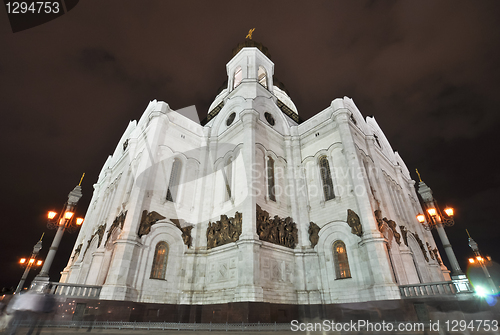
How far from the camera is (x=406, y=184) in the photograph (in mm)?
25594

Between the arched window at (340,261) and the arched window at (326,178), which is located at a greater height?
the arched window at (326,178)

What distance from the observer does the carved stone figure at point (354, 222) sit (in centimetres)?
1366

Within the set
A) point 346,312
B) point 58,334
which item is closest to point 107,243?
point 58,334

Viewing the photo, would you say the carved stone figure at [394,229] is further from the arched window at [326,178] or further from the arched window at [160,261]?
the arched window at [160,261]

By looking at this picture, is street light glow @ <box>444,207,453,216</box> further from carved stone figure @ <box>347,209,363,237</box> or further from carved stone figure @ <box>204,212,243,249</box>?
carved stone figure @ <box>204,212,243,249</box>

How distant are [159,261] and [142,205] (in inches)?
133

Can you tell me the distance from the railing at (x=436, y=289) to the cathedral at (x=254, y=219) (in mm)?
483

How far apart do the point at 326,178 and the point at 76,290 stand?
15.6 meters

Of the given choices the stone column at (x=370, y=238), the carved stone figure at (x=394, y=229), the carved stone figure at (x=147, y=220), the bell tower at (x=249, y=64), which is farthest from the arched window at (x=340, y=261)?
the bell tower at (x=249, y=64)

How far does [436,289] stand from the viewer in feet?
36.3

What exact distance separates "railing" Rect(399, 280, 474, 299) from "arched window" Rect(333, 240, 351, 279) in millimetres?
2737

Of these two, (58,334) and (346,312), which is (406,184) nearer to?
(346,312)

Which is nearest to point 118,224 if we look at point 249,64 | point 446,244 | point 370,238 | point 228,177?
point 228,177

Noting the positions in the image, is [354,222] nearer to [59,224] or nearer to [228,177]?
[228,177]
